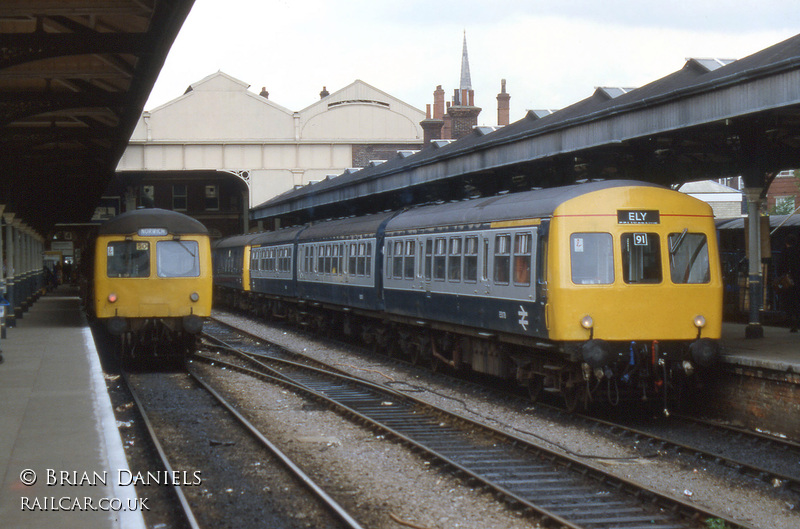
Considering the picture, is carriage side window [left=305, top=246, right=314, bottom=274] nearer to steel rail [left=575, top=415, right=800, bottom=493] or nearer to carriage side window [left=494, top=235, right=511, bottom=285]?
carriage side window [left=494, top=235, right=511, bottom=285]

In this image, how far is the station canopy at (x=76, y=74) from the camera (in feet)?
27.3

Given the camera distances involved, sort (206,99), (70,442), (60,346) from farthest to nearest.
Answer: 1. (206,99)
2. (60,346)
3. (70,442)

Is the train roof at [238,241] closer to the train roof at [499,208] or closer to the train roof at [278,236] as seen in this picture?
the train roof at [278,236]

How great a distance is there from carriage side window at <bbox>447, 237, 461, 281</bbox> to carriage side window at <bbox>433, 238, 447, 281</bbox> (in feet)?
0.78

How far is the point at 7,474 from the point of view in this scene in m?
7.45

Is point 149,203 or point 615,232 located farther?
point 149,203

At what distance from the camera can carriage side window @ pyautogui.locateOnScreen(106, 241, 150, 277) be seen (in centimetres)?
1702

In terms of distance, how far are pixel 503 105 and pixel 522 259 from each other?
121ft

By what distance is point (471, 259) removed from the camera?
14.3m

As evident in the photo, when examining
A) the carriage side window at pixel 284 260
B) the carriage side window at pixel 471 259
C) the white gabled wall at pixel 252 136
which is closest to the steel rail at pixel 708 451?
the carriage side window at pixel 471 259

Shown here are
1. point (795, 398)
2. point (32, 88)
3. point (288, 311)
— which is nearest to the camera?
point (795, 398)

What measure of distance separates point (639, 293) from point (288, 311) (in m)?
18.4

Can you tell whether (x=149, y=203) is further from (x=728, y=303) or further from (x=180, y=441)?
(x=180, y=441)

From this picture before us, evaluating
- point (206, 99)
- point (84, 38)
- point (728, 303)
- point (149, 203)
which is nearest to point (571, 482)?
point (84, 38)
